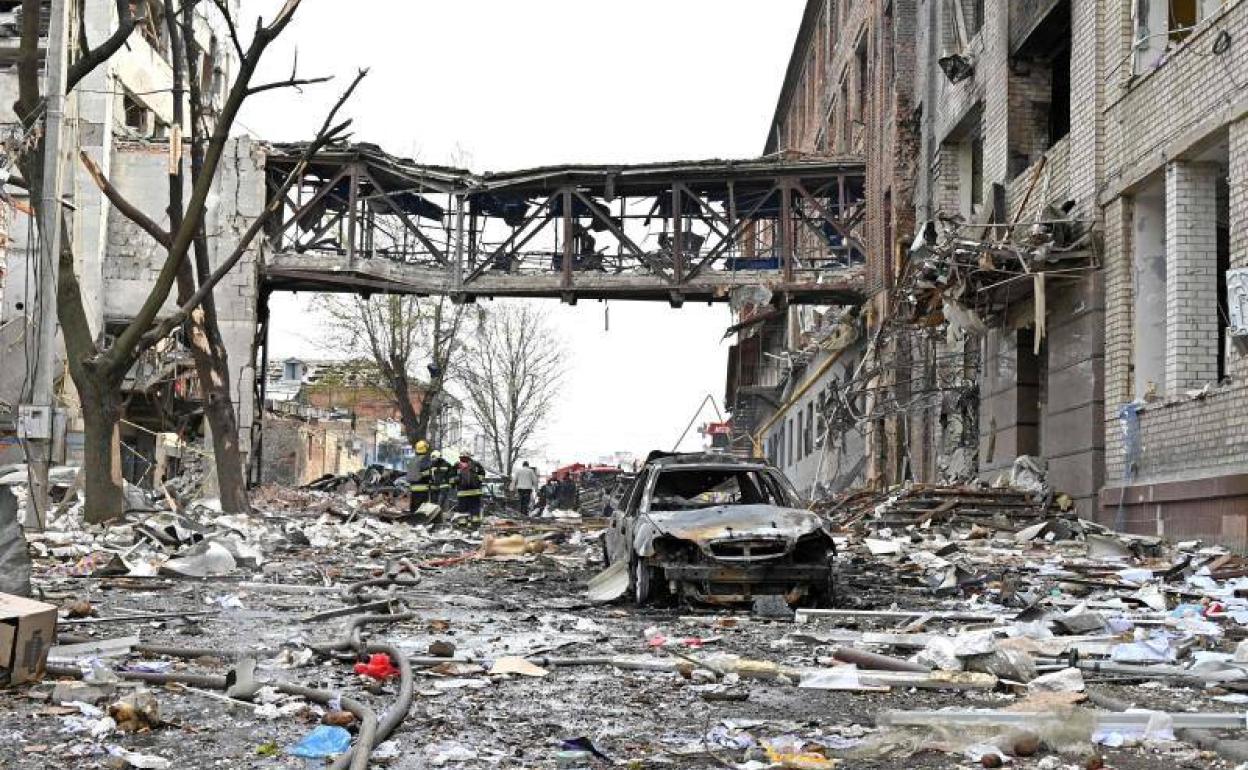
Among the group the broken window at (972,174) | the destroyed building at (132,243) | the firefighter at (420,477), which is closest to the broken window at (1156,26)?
the broken window at (972,174)

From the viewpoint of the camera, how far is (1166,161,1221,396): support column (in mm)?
14852

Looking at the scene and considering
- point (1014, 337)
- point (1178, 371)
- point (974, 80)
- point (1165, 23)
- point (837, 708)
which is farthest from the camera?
point (974, 80)

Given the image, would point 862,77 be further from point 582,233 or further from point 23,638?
point 23,638

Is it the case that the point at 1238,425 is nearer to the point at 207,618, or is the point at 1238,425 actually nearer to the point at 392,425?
the point at 207,618

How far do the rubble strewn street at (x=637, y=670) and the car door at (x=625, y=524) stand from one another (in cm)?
61

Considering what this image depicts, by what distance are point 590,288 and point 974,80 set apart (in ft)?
38.0

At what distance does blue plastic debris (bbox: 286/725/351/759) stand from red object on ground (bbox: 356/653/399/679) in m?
1.59

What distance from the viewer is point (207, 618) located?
1007 centimetres

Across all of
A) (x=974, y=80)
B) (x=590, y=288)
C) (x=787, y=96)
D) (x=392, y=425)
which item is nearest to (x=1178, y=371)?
(x=974, y=80)

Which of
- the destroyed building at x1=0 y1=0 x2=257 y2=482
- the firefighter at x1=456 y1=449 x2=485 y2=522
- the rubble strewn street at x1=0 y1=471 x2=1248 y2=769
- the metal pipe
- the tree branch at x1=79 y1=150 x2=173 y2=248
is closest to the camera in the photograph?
the rubble strewn street at x1=0 y1=471 x2=1248 y2=769

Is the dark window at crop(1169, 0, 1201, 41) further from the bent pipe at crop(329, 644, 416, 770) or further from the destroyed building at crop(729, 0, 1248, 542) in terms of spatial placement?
the bent pipe at crop(329, 644, 416, 770)

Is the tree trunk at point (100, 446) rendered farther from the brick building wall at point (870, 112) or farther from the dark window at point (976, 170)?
the dark window at point (976, 170)

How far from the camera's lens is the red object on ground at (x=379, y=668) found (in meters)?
7.13

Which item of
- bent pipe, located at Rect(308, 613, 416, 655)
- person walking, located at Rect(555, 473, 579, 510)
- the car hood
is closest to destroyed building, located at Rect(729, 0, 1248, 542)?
the car hood
